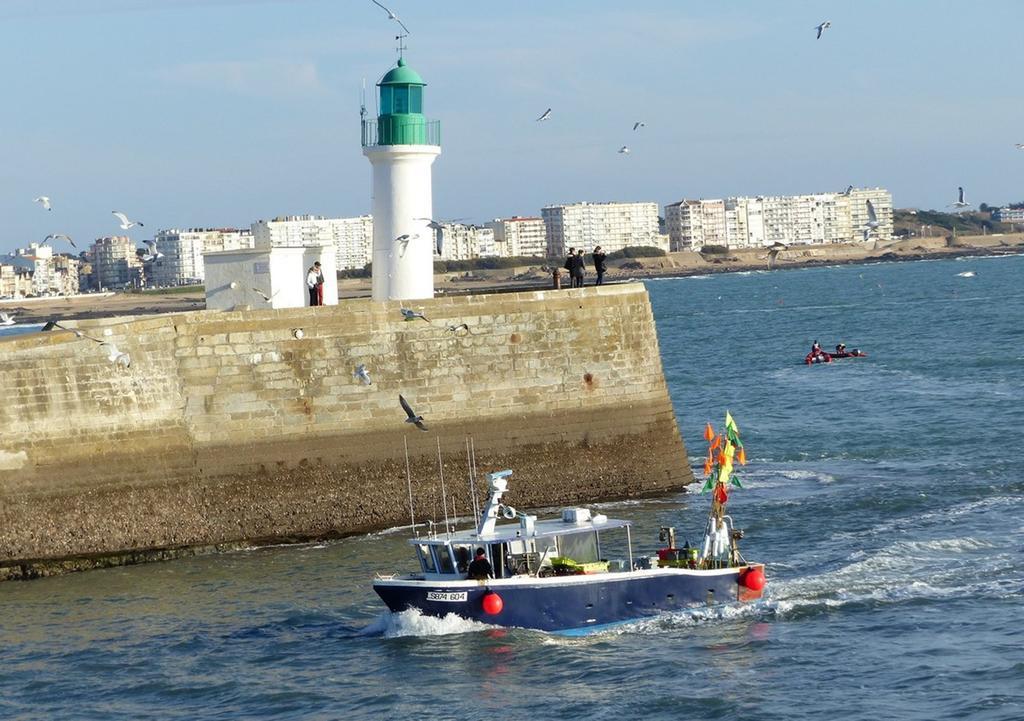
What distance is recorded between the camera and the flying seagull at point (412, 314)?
2256cm

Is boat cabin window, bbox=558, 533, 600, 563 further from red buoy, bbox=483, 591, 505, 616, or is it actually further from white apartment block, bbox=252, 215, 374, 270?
white apartment block, bbox=252, 215, 374, 270

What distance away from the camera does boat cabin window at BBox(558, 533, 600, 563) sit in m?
17.7

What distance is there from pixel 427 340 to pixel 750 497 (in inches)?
212

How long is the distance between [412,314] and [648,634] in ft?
22.4

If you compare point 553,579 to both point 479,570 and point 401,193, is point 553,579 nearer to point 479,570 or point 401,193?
point 479,570

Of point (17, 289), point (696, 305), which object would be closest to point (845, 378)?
point (696, 305)

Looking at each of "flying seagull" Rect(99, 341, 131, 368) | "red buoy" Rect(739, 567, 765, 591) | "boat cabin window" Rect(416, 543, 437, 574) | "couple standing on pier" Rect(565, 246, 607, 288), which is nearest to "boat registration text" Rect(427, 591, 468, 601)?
"boat cabin window" Rect(416, 543, 437, 574)

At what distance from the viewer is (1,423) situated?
20.4 metres

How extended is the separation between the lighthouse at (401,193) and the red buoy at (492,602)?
9.51 m

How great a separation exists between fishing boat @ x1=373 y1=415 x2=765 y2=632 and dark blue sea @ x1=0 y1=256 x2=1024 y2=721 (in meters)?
0.21

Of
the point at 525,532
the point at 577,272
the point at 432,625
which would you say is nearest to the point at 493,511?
the point at 525,532

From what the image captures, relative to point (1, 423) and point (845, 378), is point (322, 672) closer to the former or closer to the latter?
point (1, 423)

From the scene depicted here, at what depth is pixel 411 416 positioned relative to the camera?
73.7 feet

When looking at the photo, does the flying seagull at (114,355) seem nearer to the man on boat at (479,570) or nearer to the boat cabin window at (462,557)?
the boat cabin window at (462,557)
